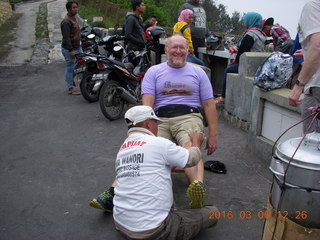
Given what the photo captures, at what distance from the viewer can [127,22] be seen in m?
7.70

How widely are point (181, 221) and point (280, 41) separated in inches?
153

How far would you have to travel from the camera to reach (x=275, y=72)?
4.09m

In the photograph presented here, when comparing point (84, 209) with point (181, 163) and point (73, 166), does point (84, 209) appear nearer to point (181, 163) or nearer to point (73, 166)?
point (73, 166)

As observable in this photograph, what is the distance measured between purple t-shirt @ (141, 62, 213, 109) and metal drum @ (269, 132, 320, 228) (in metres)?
1.57

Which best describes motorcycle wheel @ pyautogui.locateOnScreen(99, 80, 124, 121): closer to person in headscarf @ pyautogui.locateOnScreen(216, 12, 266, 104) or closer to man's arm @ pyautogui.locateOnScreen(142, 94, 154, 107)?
person in headscarf @ pyautogui.locateOnScreen(216, 12, 266, 104)

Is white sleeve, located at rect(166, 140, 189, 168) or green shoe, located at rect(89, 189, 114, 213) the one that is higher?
white sleeve, located at rect(166, 140, 189, 168)

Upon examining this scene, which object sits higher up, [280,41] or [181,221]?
[280,41]

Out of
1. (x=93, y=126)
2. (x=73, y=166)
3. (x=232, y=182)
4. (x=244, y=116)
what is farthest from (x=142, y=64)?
(x=232, y=182)

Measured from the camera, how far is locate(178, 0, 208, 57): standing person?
724 centimetres

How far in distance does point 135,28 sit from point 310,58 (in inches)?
220

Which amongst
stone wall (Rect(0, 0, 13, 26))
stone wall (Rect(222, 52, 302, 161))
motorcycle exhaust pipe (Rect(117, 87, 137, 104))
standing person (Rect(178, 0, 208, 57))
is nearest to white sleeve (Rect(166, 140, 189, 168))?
stone wall (Rect(222, 52, 302, 161))

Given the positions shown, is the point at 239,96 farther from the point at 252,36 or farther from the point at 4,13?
the point at 4,13

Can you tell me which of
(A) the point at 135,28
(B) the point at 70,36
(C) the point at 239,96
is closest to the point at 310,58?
(C) the point at 239,96

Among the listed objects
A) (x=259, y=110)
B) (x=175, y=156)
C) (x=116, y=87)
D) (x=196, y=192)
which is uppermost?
(x=175, y=156)
